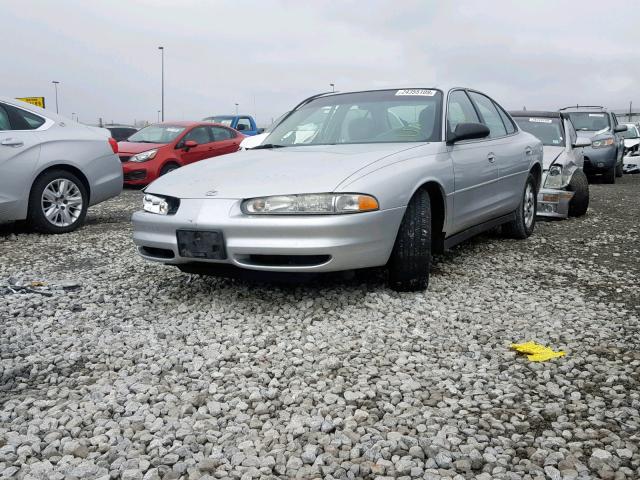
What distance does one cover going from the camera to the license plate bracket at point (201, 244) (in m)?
3.72

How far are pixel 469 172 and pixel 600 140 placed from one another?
32.7ft

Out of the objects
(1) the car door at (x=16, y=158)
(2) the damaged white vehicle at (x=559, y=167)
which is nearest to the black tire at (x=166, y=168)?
(1) the car door at (x=16, y=158)

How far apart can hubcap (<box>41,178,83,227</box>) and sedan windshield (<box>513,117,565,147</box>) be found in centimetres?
591

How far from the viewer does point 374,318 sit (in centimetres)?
372

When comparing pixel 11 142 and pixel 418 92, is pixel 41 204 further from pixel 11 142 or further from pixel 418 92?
pixel 418 92

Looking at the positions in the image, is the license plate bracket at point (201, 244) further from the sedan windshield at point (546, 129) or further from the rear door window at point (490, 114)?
the sedan windshield at point (546, 129)

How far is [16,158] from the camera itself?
6297 millimetres

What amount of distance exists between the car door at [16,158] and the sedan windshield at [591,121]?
11711 millimetres

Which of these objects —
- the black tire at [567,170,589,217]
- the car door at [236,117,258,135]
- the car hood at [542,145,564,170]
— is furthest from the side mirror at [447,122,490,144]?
the car door at [236,117,258,135]

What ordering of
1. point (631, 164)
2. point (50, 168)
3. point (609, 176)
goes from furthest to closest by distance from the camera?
point (631, 164)
point (609, 176)
point (50, 168)

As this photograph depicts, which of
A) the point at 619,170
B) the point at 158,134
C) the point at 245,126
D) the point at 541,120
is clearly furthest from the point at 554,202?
the point at 245,126

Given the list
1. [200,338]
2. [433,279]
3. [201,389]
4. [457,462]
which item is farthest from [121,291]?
[457,462]

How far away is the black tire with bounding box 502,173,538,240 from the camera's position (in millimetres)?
6188

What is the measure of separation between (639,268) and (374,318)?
2.69m
